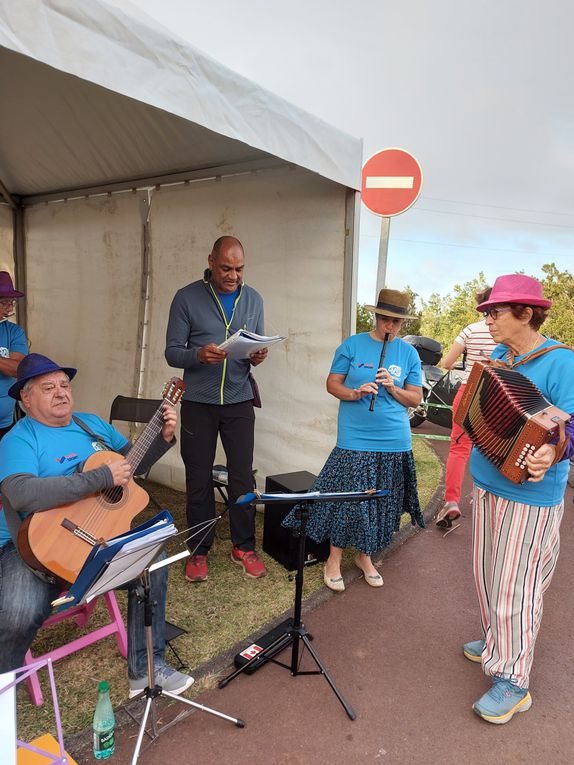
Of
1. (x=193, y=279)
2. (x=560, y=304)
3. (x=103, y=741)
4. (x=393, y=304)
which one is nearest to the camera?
(x=103, y=741)

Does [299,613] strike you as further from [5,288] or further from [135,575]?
[5,288]

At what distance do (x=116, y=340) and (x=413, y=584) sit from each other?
12.6ft

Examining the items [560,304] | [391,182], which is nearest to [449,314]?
[560,304]

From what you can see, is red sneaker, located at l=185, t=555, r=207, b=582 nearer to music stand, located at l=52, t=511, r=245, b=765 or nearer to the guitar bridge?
music stand, located at l=52, t=511, r=245, b=765

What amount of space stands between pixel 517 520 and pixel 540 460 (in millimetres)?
478

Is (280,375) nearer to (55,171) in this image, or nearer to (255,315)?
(255,315)

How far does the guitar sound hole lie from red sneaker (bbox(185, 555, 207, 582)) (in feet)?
4.37

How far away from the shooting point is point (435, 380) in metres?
9.30

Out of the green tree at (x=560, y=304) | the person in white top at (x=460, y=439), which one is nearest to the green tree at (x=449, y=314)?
the green tree at (x=560, y=304)

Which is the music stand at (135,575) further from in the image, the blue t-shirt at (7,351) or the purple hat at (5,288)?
the purple hat at (5,288)

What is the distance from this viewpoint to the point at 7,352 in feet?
12.6

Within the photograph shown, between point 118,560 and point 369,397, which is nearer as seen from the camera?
point 118,560

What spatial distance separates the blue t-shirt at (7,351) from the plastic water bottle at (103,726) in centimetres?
216

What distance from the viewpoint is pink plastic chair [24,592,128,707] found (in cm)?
243
